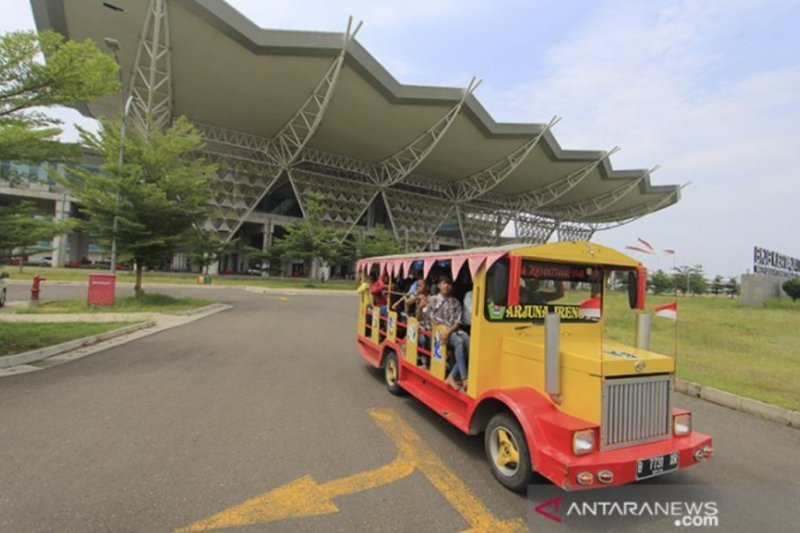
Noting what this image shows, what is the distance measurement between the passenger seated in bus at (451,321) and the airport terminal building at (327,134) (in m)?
18.0

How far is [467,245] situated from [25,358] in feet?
204

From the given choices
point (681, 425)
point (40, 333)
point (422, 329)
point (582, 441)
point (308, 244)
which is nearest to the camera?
point (582, 441)

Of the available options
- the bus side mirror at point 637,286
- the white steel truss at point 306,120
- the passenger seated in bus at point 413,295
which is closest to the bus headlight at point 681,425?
the bus side mirror at point 637,286

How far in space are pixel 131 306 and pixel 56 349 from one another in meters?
8.12

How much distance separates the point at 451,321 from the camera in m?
5.11

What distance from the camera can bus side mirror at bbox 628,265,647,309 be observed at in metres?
4.69

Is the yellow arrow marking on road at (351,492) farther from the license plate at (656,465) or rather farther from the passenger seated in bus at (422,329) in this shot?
the passenger seated in bus at (422,329)

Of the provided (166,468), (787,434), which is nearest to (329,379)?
(166,468)

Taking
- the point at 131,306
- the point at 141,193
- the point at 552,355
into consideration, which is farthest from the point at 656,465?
the point at 131,306

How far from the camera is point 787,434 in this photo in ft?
18.0

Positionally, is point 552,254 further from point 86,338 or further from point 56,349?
point 86,338

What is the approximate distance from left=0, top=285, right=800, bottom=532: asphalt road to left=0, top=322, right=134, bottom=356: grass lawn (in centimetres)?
186

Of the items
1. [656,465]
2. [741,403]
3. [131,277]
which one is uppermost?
[131,277]

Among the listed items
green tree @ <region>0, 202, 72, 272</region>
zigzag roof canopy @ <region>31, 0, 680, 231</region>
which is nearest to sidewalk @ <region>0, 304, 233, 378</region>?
green tree @ <region>0, 202, 72, 272</region>
